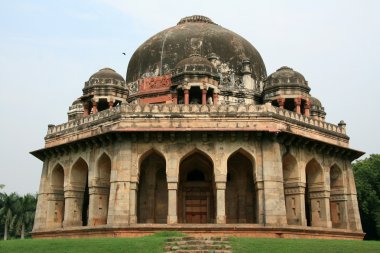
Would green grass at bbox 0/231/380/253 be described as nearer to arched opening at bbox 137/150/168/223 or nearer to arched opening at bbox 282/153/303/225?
arched opening at bbox 282/153/303/225

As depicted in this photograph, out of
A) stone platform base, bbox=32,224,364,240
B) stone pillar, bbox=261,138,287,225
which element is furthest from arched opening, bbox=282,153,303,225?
stone platform base, bbox=32,224,364,240

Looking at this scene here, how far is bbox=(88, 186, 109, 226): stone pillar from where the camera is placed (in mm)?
20578

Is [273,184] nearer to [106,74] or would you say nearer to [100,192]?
[100,192]

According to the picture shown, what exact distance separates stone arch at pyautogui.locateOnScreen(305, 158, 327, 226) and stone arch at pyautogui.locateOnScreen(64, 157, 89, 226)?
405 inches

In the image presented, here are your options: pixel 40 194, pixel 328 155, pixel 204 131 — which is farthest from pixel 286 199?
pixel 40 194

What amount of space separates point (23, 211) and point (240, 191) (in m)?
28.7

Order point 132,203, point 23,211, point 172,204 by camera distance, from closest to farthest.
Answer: point 172,204, point 132,203, point 23,211

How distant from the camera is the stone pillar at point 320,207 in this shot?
2148 cm

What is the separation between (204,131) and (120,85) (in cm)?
639

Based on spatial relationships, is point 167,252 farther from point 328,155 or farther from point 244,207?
point 328,155

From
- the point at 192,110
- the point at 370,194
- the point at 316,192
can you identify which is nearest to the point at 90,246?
the point at 192,110

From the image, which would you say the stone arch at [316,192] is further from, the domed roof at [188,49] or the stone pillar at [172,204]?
the stone pillar at [172,204]

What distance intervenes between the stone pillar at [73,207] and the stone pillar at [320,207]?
10426mm

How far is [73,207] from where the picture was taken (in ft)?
72.4
